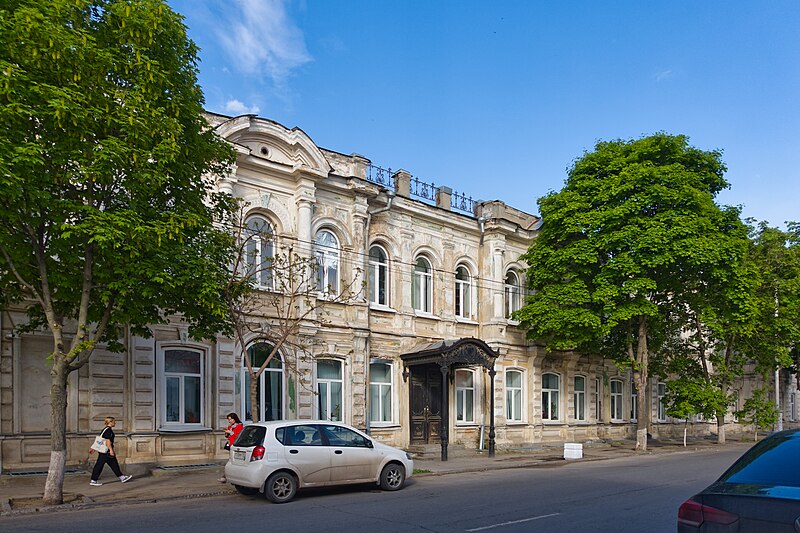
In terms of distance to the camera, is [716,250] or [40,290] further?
[716,250]

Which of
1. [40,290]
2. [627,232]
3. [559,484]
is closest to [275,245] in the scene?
[40,290]

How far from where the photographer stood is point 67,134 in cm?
1111

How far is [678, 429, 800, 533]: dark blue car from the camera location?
14.9ft

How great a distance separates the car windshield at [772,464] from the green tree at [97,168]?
30.7ft

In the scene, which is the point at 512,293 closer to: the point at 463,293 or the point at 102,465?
the point at 463,293

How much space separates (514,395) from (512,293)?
167 inches

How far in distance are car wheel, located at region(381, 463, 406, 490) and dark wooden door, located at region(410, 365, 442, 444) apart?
9.14 m

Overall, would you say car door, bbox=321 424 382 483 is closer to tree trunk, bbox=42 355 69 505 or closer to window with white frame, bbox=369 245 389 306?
tree trunk, bbox=42 355 69 505

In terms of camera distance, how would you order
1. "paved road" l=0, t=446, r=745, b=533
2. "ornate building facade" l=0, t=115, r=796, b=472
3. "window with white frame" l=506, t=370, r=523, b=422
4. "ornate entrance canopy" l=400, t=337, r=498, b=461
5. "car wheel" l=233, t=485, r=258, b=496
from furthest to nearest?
"window with white frame" l=506, t=370, r=523, b=422 → "ornate entrance canopy" l=400, t=337, r=498, b=461 → "ornate building facade" l=0, t=115, r=796, b=472 → "car wheel" l=233, t=485, r=258, b=496 → "paved road" l=0, t=446, r=745, b=533

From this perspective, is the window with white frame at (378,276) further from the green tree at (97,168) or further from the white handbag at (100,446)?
the white handbag at (100,446)

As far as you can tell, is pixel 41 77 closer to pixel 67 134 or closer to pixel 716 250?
pixel 67 134

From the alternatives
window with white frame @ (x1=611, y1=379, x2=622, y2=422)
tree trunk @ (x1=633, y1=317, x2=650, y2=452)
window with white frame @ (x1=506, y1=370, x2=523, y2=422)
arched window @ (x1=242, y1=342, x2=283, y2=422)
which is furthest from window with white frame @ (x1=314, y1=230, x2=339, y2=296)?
window with white frame @ (x1=611, y1=379, x2=622, y2=422)

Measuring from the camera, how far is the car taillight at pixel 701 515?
4812 millimetres

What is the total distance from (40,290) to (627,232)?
1833 centimetres
